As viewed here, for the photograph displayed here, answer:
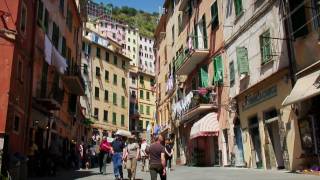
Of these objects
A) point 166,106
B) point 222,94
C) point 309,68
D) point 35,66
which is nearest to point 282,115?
point 309,68

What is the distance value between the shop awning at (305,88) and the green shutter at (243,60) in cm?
536

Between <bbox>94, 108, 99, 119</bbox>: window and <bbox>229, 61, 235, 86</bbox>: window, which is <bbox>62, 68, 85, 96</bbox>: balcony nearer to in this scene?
<bbox>229, 61, 235, 86</bbox>: window

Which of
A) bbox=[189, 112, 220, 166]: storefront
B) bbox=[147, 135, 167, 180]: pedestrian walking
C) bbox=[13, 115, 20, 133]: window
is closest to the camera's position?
bbox=[147, 135, 167, 180]: pedestrian walking

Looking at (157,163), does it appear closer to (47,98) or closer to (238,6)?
(47,98)

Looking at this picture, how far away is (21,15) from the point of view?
1795 cm

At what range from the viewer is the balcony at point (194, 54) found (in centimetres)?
2891

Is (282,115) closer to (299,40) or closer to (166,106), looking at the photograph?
(299,40)

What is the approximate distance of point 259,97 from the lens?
20.3m

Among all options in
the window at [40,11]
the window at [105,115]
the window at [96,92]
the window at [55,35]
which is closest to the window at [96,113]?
the window at [105,115]

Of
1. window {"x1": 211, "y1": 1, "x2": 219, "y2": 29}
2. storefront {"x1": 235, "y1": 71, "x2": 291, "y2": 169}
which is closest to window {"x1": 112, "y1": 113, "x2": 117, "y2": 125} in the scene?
window {"x1": 211, "y1": 1, "x2": 219, "y2": 29}

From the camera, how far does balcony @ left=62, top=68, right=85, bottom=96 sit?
104ft

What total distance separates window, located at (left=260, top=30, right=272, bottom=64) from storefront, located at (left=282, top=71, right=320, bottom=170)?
3.19 metres

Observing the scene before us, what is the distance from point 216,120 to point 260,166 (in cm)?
659

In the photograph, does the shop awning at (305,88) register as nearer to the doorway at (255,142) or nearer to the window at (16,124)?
the doorway at (255,142)
